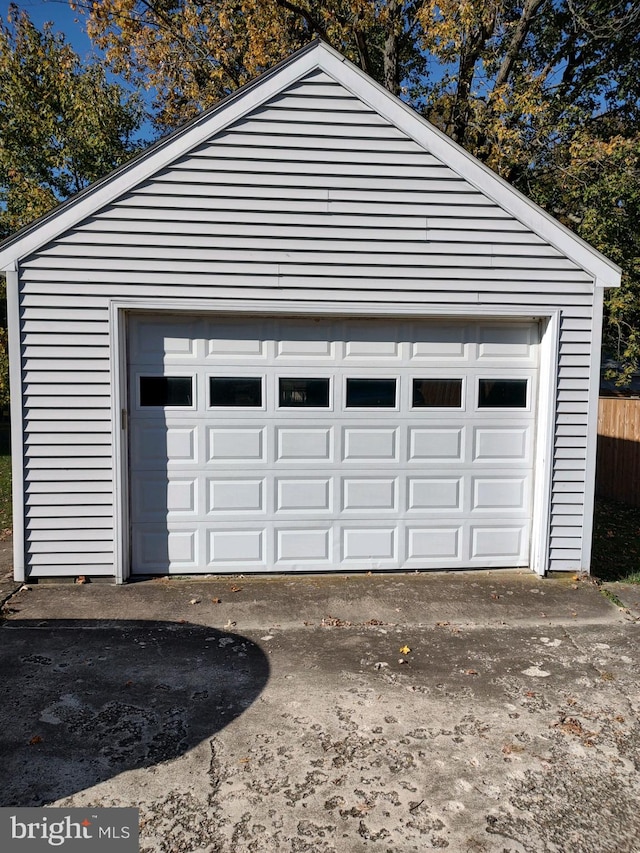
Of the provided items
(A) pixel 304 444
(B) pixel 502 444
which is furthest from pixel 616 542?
(A) pixel 304 444

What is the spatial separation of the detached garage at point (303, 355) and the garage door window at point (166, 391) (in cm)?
2

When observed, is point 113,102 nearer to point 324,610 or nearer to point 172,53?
point 172,53

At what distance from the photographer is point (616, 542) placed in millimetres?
8117

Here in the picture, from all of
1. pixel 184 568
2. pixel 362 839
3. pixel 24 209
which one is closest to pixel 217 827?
pixel 362 839

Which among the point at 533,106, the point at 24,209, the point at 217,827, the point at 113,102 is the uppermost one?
the point at 113,102

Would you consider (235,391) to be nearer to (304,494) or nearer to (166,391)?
(166,391)

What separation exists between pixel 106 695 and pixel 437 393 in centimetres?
409

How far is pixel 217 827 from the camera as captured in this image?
Result: 275 centimetres

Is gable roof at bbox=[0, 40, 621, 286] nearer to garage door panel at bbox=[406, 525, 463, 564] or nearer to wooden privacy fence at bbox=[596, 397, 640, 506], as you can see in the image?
garage door panel at bbox=[406, 525, 463, 564]

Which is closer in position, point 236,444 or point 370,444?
point 236,444

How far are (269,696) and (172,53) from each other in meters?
13.0

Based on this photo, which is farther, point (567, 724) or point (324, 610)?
point (324, 610)

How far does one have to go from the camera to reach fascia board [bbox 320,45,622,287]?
228 inches

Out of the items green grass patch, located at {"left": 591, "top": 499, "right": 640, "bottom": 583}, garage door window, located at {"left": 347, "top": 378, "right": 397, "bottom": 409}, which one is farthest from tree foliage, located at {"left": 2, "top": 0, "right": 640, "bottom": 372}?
garage door window, located at {"left": 347, "top": 378, "right": 397, "bottom": 409}
